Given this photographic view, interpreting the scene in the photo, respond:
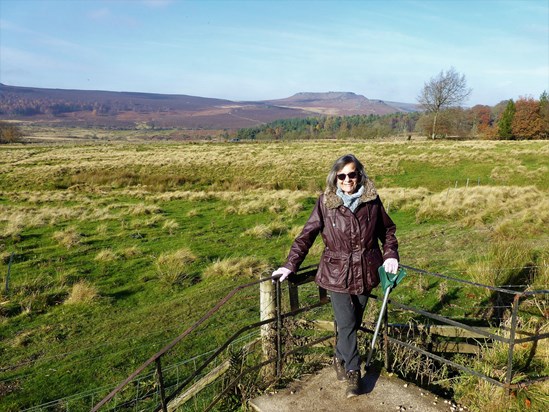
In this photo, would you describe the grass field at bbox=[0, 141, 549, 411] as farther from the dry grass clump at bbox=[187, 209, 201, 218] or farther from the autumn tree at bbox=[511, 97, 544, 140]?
the autumn tree at bbox=[511, 97, 544, 140]

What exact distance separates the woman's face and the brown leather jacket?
0.11 metres

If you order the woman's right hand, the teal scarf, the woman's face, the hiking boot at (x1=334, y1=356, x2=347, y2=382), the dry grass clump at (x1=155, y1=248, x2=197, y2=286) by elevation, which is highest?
the woman's face

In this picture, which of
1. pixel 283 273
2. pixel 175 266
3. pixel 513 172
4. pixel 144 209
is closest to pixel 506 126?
pixel 513 172

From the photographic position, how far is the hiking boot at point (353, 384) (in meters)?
3.69

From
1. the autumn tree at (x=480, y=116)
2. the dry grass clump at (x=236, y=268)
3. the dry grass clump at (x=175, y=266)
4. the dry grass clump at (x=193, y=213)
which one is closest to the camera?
the dry grass clump at (x=175, y=266)

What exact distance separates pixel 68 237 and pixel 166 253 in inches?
163

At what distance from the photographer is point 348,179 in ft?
11.7

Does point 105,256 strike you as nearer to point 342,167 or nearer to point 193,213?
point 193,213

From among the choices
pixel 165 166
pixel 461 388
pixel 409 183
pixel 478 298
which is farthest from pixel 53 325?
pixel 165 166

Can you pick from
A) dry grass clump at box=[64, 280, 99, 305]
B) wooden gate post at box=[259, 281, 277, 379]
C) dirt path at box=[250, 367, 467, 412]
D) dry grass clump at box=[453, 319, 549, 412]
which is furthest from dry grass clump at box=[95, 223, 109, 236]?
dry grass clump at box=[453, 319, 549, 412]

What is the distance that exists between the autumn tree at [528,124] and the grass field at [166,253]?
107 feet

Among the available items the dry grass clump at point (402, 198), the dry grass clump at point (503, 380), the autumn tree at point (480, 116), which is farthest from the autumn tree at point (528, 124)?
the dry grass clump at point (503, 380)

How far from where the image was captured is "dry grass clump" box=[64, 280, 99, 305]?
943 cm

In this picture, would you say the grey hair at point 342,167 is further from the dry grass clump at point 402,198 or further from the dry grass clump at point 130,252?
the dry grass clump at point 402,198
